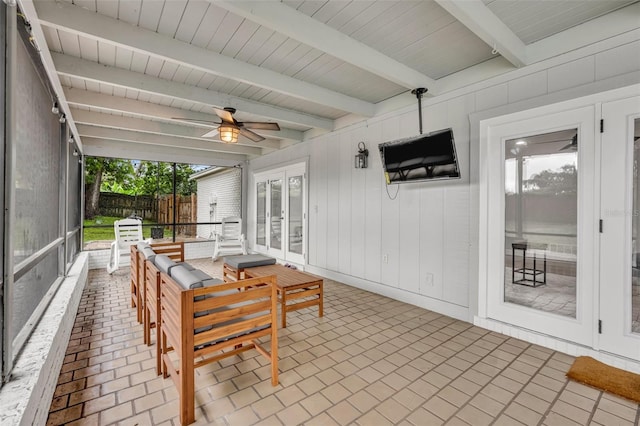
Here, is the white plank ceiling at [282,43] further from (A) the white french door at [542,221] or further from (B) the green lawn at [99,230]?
(B) the green lawn at [99,230]

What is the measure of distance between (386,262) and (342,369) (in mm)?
2066

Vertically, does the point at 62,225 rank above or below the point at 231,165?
below

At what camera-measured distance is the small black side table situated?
2.74 m

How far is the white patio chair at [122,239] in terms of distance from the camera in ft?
17.5

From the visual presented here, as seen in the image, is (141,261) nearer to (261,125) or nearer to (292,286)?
(292,286)

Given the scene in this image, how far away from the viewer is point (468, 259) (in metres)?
3.19

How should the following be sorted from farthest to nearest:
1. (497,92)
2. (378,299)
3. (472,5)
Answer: (378,299), (497,92), (472,5)

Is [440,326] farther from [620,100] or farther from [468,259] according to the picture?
[620,100]

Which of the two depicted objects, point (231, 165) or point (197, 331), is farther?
point (231, 165)

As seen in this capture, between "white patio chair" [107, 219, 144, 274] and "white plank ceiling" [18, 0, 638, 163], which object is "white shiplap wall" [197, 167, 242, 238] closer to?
"white patio chair" [107, 219, 144, 274]

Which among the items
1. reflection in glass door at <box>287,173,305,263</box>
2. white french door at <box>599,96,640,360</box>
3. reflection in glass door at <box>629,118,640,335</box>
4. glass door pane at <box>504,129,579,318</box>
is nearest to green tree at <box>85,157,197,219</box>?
reflection in glass door at <box>287,173,305,263</box>

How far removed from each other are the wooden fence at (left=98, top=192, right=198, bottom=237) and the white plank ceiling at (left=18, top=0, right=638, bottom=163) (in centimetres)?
354

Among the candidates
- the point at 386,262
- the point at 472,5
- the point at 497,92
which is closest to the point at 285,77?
the point at 472,5

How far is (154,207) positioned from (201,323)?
6489 mm
